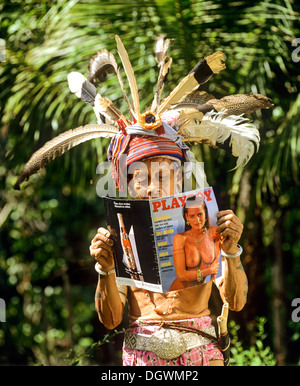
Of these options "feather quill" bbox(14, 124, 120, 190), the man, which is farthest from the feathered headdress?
the man

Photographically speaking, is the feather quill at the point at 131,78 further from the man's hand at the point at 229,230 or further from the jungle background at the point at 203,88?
the jungle background at the point at 203,88

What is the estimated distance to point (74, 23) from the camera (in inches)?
139

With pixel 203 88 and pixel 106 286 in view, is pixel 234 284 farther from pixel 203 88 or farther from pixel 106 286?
pixel 203 88

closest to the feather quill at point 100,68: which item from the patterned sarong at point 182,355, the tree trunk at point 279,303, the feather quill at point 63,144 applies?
the feather quill at point 63,144

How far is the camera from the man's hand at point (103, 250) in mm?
1882

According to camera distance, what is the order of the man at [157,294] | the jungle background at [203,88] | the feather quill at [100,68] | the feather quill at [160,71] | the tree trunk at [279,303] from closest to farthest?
the man at [157,294], the feather quill at [160,71], the feather quill at [100,68], the jungle background at [203,88], the tree trunk at [279,303]

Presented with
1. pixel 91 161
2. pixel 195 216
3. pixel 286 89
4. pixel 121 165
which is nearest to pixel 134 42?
pixel 91 161

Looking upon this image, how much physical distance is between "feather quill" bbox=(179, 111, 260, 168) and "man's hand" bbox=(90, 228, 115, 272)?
51cm

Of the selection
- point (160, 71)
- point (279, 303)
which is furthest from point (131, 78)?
point (279, 303)

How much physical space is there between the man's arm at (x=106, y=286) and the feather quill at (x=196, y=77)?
55cm

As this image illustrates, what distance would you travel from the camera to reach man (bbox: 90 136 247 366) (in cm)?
188

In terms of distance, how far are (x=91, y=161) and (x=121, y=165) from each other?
1.73 metres

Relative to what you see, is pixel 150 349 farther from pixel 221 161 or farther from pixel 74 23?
pixel 74 23

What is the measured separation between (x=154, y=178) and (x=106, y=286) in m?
0.45
